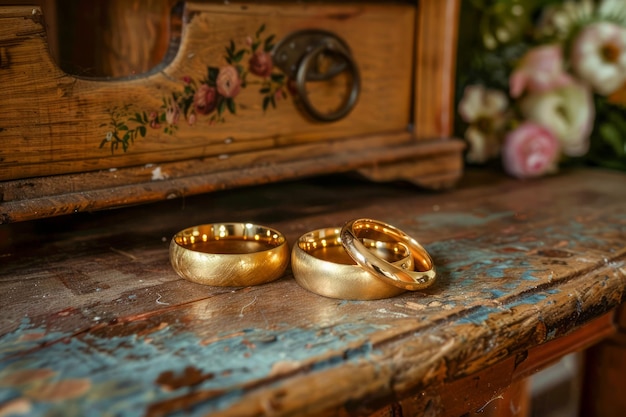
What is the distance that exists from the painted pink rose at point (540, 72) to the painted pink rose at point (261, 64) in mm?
530

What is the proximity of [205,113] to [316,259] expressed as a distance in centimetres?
27

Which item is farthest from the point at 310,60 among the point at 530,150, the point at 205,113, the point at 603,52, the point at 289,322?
the point at 603,52

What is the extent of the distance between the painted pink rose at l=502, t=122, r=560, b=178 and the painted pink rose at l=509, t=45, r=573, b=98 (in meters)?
0.07

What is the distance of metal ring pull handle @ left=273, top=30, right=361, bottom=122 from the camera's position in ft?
2.61

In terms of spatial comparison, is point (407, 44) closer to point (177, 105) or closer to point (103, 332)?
point (177, 105)

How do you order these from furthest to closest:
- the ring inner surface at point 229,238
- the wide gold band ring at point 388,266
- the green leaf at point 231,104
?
1. the green leaf at point 231,104
2. the ring inner surface at point 229,238
3. the wide gold band ring at point 388,266

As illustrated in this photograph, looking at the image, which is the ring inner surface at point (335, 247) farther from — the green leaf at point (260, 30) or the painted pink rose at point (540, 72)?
the painted pink rose at point (540, 72)

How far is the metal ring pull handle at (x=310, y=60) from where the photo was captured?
0.80 m

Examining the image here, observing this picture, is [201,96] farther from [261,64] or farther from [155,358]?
[155,358]

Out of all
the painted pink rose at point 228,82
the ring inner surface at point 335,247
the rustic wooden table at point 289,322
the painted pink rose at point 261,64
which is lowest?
the rustic wooden table at point 289,322

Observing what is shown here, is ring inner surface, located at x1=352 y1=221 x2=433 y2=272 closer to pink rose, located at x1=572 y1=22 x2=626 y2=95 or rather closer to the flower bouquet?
the flower bouquet

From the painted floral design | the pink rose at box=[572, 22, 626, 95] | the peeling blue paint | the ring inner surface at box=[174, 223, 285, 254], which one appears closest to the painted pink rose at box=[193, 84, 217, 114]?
the painted floral design

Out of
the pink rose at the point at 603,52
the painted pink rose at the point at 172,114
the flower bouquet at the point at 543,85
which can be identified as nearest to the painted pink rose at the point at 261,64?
the painted pink rose at the point at 172,114

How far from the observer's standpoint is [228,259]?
586 mm
